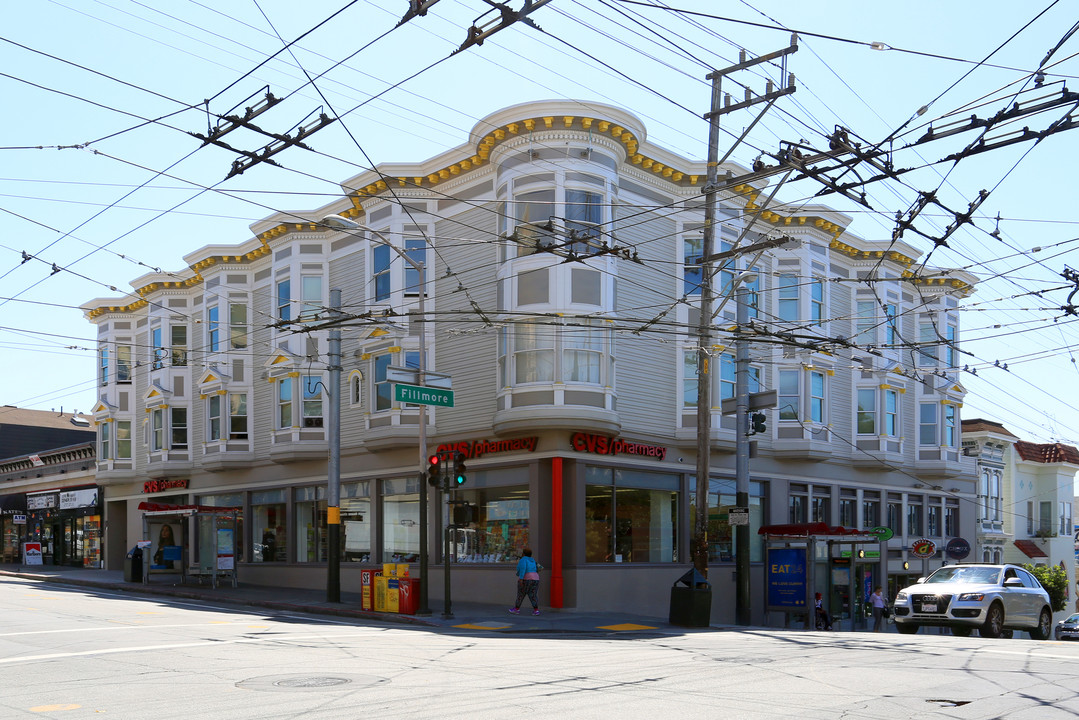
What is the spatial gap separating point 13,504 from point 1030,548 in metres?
56.2

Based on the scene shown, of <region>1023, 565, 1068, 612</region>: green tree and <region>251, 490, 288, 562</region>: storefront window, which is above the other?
<region>251, 490, 288, 562</region>: storefront window

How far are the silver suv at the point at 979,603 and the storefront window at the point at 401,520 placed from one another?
50.6 ft

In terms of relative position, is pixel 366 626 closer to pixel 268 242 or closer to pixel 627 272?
pixel 627 272

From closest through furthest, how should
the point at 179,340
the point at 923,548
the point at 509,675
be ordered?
1. the point at 509,675
2. the point at 923,548
3. the point at 179,340

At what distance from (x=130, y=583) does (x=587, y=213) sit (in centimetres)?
2069

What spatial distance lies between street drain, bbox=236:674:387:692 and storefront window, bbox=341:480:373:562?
67.5 ft

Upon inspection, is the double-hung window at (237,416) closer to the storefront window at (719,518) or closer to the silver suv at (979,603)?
the storefront window at (719,518)

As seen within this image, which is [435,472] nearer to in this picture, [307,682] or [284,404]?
[307,682]

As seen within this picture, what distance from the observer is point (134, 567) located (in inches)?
1373

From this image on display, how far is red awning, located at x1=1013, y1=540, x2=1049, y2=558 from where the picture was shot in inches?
2122

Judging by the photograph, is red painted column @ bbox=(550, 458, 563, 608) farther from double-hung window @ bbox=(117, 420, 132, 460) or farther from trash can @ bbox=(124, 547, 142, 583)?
double-hung window @ bbox=(117, 420, 132, 460)

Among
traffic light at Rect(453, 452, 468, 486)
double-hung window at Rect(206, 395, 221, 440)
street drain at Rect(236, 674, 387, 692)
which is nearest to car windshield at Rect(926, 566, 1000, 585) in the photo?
traffic light at Rect(453, 452, 468, 486)

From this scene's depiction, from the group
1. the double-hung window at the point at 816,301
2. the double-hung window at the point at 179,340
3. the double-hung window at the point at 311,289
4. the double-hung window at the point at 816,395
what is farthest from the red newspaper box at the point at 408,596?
the double-hung window at the point at 179,340

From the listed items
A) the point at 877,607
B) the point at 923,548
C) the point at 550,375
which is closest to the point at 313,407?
the point at 550,375
